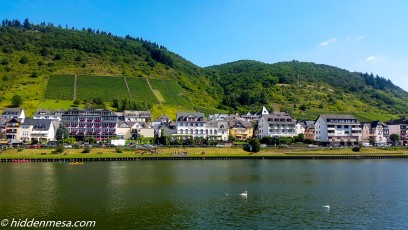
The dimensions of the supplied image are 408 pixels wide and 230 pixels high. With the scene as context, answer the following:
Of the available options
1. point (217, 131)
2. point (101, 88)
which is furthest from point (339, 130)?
point (101, 88)

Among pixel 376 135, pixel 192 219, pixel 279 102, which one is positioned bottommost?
pixel 192 219

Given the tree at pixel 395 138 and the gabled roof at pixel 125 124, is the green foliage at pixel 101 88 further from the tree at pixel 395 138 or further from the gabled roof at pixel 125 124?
the tree at pixel 395 138

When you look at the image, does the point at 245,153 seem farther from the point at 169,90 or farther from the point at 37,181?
the point at 169,90

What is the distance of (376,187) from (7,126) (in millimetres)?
103798

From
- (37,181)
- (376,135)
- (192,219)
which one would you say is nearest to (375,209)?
(192,219)

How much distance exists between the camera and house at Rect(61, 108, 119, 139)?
12388 cm

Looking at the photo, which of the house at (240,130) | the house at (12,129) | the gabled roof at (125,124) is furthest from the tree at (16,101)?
the house at (240,130)

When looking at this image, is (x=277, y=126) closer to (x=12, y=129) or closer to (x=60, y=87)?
(x=12, y=129)

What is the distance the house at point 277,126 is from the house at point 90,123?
49413mm

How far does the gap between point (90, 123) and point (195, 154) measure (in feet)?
155

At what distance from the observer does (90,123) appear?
409 ft

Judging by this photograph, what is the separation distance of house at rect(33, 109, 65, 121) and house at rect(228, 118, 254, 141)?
59.4 metres

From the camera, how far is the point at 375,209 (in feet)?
114

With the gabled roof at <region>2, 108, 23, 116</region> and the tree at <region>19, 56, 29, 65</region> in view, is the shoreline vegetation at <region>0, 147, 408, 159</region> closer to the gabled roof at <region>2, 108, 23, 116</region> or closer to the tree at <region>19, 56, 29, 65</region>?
the gabled roof at <region>2, 108, 23, 116</region>
